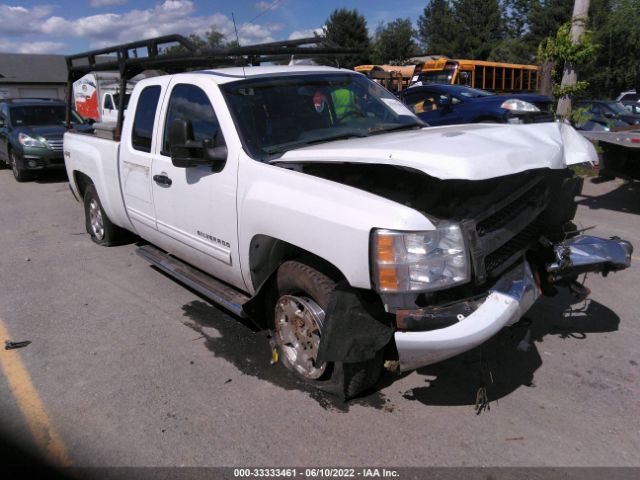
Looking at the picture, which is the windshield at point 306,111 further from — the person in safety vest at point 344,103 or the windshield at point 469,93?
the windshield at point 469,93

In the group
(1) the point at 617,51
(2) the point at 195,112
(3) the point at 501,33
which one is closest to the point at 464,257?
(2) the point at 195,112

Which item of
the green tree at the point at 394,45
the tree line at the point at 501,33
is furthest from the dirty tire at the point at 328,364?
the green tree at the point at 394,45

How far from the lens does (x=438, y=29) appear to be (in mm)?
73125

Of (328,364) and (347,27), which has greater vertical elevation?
(347,27)

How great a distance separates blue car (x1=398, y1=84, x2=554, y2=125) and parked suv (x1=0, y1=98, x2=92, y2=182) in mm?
7559

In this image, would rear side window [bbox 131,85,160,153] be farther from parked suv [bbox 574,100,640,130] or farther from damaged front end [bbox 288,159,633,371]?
parked suv [bbox 574,100,640,130]

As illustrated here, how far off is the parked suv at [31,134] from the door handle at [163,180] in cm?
810

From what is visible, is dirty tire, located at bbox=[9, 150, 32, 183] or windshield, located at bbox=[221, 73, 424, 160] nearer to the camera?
windshield, located at bbox=[221, 73, 424, 160]

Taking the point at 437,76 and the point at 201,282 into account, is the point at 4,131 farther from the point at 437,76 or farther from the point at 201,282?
the point at 437,76

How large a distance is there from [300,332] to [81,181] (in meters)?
4.59

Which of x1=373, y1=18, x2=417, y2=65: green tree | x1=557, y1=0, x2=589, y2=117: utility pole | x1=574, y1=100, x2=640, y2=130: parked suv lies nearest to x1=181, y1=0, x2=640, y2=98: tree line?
x1=373, y1=18, x2=417, y2=65: green tree

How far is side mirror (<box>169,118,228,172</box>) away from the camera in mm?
3592

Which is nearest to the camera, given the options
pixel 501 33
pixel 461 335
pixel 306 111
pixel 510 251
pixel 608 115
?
pixel 461 335

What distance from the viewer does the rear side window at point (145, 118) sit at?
4.57m
